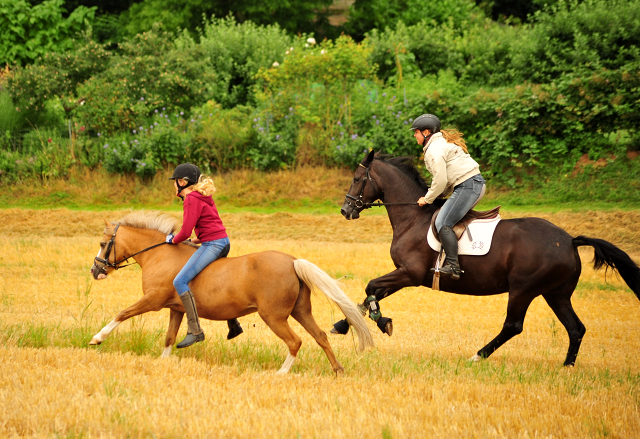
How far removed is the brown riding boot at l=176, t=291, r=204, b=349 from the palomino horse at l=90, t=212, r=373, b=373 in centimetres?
12

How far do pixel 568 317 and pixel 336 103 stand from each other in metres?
16.5

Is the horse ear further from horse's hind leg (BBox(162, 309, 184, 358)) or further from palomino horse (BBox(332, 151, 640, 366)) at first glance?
horse's hind leg (BBox(162, 309, 184, 358))

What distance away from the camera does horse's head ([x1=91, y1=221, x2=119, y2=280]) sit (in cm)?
720

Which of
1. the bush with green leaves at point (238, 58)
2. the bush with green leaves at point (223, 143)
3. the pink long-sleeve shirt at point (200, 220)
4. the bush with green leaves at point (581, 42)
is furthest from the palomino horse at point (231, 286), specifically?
the bush with green leaves at point (238, 58)

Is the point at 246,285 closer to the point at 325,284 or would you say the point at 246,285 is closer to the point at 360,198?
the point at 325,284

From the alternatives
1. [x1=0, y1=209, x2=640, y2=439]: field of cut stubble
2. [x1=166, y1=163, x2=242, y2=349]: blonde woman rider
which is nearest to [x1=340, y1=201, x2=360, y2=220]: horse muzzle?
[x1=0, y1=209, x2=640, y2=439]: field of cut stubble

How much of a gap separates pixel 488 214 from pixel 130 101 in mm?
18452

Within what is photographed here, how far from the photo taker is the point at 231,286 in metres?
6.69

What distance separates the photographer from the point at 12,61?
1183 inches

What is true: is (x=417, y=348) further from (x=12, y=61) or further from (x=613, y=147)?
(x=12, y=61)

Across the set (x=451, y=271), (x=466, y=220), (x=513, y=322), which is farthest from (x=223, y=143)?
(x=513, y=322)

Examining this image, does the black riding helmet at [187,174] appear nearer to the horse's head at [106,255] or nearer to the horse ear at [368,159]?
the horse's head at [106,255]

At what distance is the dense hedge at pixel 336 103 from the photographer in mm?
→ 20375

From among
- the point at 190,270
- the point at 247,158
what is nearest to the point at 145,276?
the point at 190,270
